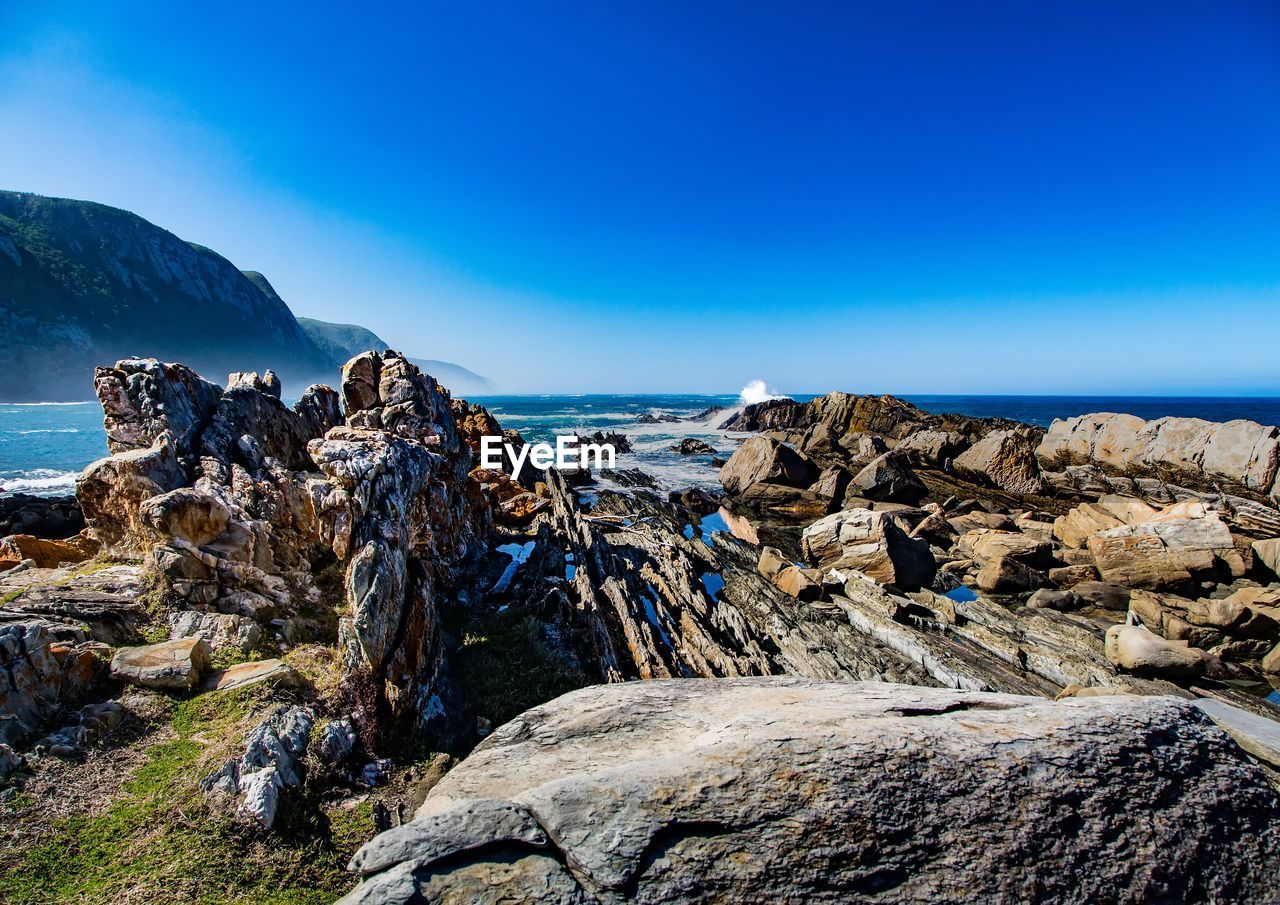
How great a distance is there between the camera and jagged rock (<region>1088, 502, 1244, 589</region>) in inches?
818

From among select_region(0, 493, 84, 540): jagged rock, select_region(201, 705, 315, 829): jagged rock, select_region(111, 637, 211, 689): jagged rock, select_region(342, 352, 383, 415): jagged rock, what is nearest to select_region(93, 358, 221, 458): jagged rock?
select_region(342, 352, 383, 415): jagged rock

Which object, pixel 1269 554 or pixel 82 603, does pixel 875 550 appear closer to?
pixel 1269 554

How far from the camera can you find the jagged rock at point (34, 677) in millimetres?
7648

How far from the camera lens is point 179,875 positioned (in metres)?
6.21

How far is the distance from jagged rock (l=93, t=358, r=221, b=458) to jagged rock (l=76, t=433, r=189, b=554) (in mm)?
939

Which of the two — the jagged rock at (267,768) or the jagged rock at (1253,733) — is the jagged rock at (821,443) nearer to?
the jagged rock at (1253,733)

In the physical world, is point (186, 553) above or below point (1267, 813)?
above

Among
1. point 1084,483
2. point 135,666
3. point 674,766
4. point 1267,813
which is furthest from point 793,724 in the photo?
point 1084,483

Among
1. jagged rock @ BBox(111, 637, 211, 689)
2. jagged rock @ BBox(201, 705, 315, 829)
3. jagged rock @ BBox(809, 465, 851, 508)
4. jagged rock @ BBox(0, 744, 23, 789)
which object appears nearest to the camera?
jagged rock @ BBox(0, 744, 23, 789)

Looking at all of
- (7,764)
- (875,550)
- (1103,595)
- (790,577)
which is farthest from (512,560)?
(1103,595)

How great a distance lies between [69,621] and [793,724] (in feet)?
46.8

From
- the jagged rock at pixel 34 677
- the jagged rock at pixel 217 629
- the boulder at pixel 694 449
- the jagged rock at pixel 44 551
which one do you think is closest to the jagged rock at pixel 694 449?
the boulder at pixel 694 449

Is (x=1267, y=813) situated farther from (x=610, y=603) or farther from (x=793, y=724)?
(x=610, y=603)

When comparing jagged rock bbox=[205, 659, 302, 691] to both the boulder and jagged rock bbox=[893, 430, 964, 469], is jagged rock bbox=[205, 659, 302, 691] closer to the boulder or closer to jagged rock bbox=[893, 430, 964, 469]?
jagged rock bbox=[893, 430, 964, 469]
